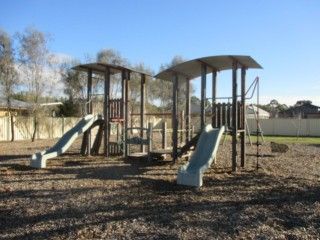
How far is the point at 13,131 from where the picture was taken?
2953cm

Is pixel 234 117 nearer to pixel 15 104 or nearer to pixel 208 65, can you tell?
pixel 208 65

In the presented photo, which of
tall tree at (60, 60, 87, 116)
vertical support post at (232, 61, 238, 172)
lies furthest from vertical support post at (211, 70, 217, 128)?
tall tree at (60, 60, 87, 116)

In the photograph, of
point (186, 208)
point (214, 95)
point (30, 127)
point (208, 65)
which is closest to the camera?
point (186, 208)

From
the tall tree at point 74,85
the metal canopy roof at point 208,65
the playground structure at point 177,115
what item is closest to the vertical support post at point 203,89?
the playground structure at point 177,115

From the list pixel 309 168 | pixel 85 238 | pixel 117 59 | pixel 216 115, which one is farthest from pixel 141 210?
pixel 117 59

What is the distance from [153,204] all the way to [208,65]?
6998mm

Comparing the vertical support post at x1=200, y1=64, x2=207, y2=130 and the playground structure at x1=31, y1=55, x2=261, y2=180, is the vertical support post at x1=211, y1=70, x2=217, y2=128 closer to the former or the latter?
the playground structure at x1=31, y1=55, x2=261, y2=180

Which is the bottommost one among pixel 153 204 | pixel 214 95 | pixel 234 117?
pixel 153 204

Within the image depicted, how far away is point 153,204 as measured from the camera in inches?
306

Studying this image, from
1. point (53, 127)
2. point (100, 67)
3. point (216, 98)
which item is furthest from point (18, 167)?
point (53, 127)

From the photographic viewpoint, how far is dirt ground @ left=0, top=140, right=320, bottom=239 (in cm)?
613

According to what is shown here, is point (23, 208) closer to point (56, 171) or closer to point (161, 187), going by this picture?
point (161, 187)

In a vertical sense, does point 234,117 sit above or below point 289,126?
above

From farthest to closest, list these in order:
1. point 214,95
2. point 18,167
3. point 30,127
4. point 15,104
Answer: point 15,104, point 30,127, point 214,95, point 18,167
